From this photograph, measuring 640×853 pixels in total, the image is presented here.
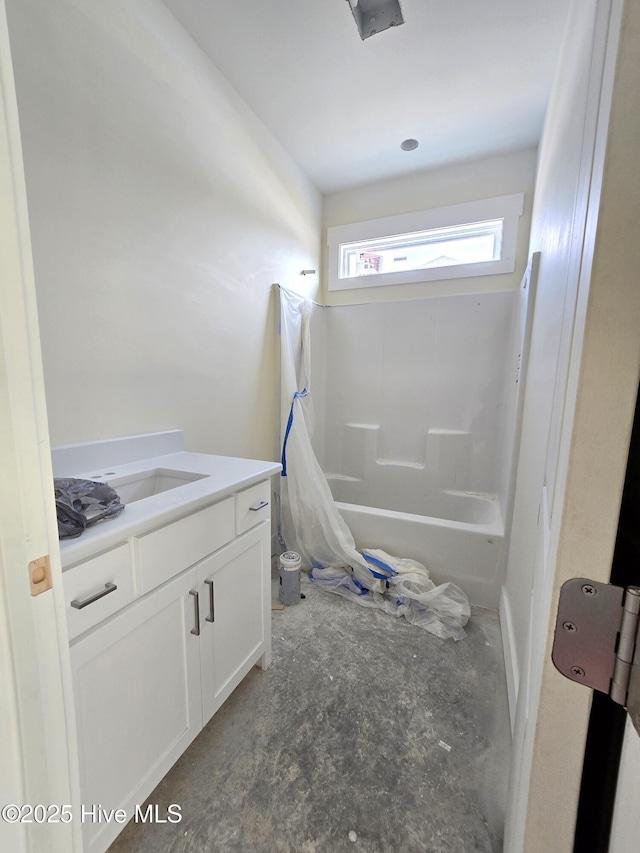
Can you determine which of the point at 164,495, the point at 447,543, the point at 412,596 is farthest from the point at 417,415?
the point at 164,495

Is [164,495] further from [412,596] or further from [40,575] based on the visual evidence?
[412,596]

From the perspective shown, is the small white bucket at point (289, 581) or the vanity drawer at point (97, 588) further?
the small white bucket at point (289, 581)

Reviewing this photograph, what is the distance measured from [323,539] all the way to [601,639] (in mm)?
1912

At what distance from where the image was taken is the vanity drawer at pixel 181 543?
0.86 metres

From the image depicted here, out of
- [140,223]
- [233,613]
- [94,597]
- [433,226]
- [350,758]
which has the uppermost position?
[433,226]

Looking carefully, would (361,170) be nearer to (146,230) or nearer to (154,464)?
(146,230)

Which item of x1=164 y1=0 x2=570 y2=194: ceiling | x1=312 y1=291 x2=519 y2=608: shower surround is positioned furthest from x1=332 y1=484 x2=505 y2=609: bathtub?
x1=164 y1=0 x2=570 y2=194: ceiling

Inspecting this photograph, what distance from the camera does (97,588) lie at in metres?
0.76

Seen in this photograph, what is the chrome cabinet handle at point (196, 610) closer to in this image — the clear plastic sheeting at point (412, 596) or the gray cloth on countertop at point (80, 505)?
the gray cloth on countertop at point (80, 505)

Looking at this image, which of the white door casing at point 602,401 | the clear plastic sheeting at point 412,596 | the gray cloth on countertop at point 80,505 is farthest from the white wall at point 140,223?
the white door casing at point 602,401

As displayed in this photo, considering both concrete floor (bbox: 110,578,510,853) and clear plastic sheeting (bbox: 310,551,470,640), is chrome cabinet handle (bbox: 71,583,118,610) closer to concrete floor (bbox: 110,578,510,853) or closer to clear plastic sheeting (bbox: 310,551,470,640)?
concrete floor (bbox: 110,578,510,853)

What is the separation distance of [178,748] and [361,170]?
10.5 feet

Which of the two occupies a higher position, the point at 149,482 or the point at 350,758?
the point at 149,482

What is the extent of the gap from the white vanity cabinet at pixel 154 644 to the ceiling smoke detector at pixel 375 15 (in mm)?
1956
